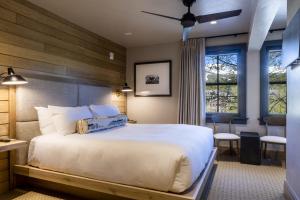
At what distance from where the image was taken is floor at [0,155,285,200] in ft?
8.71

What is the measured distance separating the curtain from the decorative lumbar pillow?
5.96 feet

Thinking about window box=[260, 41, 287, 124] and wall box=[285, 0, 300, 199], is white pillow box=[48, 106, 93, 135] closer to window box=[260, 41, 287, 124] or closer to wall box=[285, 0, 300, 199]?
wall box=[285, 0, 300, 199]

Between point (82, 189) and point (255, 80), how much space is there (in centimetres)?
392

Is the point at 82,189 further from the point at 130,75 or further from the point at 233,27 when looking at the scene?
the point at 233,27

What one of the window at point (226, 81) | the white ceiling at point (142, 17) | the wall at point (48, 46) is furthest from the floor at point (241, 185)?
the white ceiling at point (142, 17)

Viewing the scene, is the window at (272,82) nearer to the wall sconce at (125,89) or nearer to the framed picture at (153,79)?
the framed picture at (153,79)

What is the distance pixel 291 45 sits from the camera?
219 cm

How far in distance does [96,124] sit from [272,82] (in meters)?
3.73

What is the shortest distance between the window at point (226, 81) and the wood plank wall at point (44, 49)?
2.36 m

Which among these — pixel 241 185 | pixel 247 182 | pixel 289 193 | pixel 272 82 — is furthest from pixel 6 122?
pixel 272 82

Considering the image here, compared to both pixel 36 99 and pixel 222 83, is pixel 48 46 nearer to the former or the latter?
pixel 36 99

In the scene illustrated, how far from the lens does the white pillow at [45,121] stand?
9.88 feet

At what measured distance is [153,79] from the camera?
5.34 meters

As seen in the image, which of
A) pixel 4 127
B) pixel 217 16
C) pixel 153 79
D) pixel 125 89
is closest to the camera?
pixel 4 127
